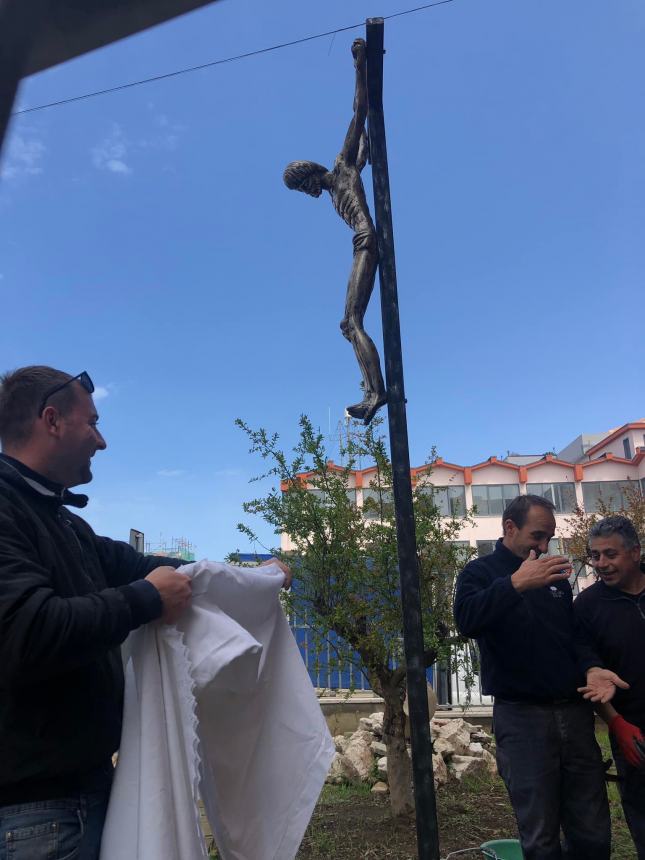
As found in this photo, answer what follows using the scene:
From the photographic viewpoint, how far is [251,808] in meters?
1.96

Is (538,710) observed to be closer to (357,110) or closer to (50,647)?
(50,647)

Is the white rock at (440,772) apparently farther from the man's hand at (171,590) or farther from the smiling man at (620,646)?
the man's hand at (171,590)

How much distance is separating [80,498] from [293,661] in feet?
2.77

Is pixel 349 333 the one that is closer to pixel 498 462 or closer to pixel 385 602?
pixel 385 602

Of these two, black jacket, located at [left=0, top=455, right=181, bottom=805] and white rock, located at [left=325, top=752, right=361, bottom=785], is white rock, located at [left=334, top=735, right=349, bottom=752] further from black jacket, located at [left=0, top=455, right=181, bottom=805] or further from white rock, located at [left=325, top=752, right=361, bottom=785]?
black jacket, located at [left=0, top=455, right=181, bottom=805]

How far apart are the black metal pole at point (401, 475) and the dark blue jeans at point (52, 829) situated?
1.37 m

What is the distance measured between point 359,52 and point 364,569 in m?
3.51

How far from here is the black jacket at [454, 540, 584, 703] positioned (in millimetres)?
2895

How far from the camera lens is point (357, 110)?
3.57 m

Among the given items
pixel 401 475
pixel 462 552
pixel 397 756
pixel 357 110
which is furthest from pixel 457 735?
pixel 357 110

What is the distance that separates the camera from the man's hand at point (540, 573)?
9.19 feet

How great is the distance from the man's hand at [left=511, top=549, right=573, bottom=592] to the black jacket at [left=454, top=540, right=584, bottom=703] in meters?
0.04

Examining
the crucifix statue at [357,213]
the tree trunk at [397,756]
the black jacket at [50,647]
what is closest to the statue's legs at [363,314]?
the crucifix statue at [357,213]

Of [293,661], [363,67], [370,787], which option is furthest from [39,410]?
[370,787]
